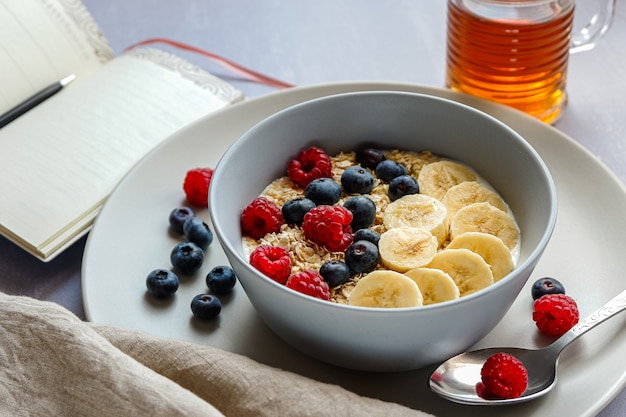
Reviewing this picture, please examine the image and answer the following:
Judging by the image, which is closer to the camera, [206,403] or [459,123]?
[206,403]

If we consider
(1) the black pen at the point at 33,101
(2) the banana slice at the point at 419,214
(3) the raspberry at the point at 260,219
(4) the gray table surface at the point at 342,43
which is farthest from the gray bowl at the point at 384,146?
(1) the black pen at the point at 33,101

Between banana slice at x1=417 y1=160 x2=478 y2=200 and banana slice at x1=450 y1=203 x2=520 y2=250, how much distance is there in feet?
0.28

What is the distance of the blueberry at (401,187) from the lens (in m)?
1.28

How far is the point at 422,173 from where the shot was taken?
1334 millimetres

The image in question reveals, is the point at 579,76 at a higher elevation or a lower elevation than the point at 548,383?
lower

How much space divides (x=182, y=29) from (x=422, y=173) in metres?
0.92

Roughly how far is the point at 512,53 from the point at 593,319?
602mm

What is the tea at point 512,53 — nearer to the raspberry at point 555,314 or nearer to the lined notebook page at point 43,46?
→ the raspberry at point 555,314

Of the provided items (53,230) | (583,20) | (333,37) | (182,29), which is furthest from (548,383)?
(182,29)

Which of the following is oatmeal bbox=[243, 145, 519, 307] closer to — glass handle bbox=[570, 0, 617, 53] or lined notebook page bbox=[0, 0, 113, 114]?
glass handle bbox=[570, 0, 617, 53]

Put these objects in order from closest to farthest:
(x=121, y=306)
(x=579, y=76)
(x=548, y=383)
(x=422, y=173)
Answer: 1. (x=548, y=383)
2. (x=121, y=306)
3. (x=422, y=173)
4. (x=579, y=76)

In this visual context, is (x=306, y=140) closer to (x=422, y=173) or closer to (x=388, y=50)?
(x=422, y=173)

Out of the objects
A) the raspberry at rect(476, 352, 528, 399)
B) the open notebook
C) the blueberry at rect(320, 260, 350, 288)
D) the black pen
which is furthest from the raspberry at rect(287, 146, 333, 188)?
the black pen

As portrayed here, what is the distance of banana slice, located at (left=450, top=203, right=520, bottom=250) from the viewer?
3.96 feet
